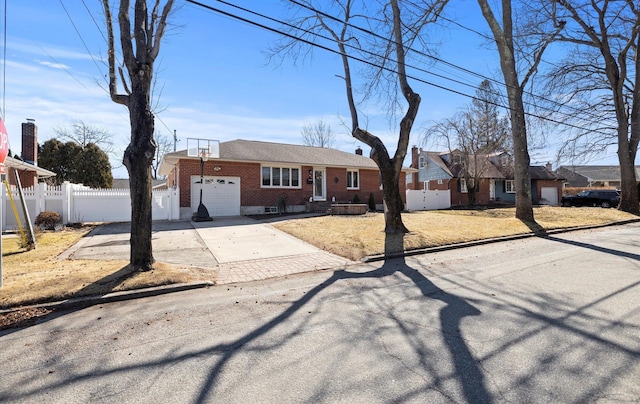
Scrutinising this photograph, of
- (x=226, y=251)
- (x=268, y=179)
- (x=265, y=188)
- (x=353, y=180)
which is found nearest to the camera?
(x=226, y=251)

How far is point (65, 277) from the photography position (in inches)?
231

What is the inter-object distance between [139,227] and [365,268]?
469 cm

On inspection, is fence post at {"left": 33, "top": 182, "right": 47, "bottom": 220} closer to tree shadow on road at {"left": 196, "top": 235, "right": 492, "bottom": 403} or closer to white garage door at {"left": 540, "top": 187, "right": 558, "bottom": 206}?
tree shadow on road at {"left": 196, "top": 235, "right": 492, "bottom": 403}

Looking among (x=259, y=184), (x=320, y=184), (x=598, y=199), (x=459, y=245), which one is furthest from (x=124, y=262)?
(x=598, y=199)

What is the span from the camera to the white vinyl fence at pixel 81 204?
42.9ft

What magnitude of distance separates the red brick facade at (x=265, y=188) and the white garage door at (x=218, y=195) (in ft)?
0.73

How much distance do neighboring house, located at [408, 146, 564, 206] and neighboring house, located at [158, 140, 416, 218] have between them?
10728mm

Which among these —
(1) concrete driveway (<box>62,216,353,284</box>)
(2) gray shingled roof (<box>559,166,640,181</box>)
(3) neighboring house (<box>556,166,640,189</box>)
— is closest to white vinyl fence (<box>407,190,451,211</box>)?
(1) concrete driveway (<box>62,216,353,284</box>)

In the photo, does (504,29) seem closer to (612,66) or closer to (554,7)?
(554,7)

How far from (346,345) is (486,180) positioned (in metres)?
33.0

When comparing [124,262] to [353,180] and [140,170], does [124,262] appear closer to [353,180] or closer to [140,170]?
[140,170]

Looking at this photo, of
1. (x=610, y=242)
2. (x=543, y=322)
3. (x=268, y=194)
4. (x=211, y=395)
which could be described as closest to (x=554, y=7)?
(x=610, y=242)

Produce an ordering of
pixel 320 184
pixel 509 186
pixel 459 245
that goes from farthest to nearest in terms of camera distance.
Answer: pixel 509 186 → pixel 320 184 → pixel 459 245

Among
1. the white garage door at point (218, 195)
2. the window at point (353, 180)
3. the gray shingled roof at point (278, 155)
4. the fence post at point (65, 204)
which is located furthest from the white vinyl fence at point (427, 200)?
the fence post at point (65, 204)
